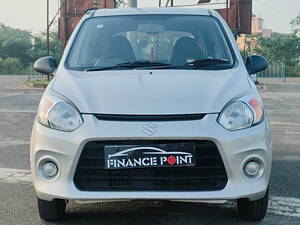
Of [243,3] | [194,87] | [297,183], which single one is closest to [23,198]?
[194,87]

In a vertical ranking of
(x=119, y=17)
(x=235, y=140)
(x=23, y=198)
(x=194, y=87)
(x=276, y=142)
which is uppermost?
(x=119, y=17)

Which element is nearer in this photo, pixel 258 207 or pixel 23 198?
pixel 258 207

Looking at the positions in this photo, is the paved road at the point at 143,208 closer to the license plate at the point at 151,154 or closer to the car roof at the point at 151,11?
the license plate at the point at 151,154

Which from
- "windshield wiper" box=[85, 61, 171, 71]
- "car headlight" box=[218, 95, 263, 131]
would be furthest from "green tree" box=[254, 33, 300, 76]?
"car headlight" box=[218, 95, 263, 131]

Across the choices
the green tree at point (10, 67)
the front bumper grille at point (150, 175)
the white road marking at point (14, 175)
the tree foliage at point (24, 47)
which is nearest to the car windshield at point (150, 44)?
the front bumper grille at point (150, 175)

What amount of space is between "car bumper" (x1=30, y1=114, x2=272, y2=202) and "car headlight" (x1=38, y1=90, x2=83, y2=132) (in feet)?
0.17

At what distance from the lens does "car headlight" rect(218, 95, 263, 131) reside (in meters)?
3.52

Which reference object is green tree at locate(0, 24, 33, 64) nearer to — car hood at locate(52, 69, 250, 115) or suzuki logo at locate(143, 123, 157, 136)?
car hood at locate(52, 69, 250, 115)

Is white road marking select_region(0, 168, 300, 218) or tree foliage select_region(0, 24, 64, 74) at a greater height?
white road marking select_region(0, 168, 300, 218)

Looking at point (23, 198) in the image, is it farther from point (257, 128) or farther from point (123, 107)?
point (257, 128)

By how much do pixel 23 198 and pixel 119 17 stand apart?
1.95m

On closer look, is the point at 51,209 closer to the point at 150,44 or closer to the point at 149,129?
the point at 149,129

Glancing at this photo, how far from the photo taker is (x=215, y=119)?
3.49 meters

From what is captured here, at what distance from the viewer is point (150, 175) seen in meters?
3.49
